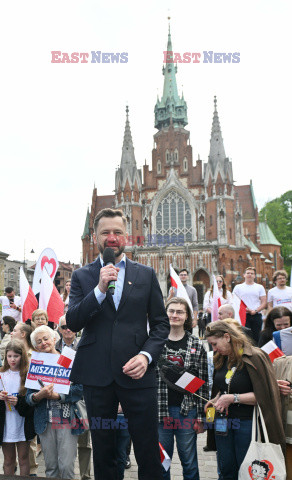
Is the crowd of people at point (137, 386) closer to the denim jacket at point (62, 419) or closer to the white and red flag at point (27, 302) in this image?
the denim jacket at point (62, 419)

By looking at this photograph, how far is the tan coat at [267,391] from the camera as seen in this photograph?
3268 millimetres

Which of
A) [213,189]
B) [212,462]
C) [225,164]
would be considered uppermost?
[225,164]

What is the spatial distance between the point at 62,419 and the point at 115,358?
1931 millimetres

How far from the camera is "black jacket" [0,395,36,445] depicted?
13.2 feet

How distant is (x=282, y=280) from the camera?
7555mm

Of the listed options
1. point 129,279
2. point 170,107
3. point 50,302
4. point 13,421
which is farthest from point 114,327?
point 170,107

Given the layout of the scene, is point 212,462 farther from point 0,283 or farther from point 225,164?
point 225,164

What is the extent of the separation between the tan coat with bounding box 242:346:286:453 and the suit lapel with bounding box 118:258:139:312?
4.65ft

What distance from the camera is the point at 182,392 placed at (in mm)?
3924

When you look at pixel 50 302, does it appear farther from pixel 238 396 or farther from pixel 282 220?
pixel 282 220

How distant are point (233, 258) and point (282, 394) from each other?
40.5 metres

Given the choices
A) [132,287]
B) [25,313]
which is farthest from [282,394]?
[25,313]

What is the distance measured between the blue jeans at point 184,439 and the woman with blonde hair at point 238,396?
1.06ft

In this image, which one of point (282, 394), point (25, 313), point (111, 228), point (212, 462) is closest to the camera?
point (111, 228)
